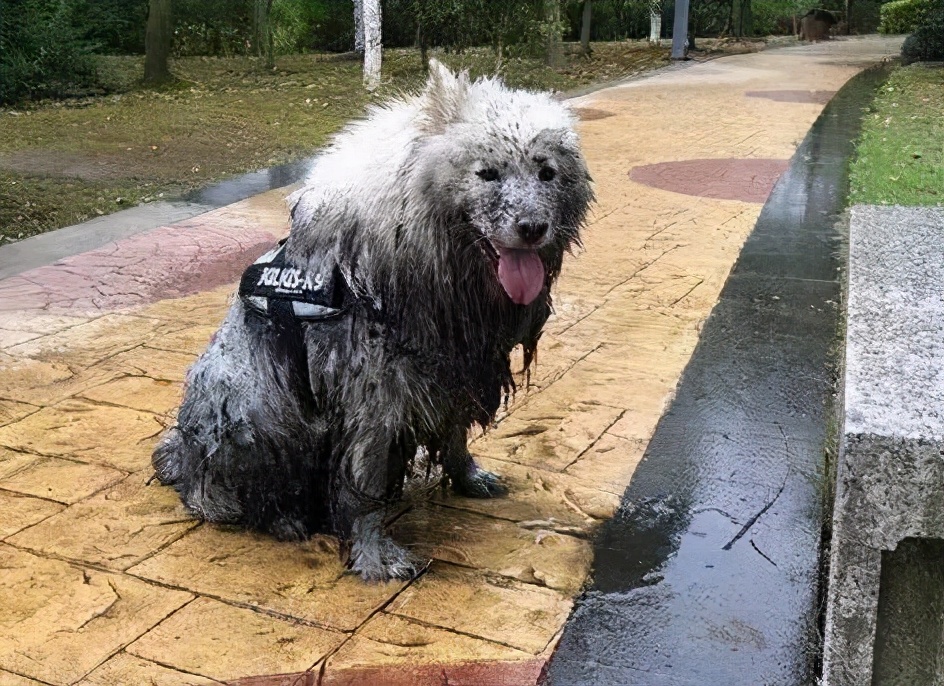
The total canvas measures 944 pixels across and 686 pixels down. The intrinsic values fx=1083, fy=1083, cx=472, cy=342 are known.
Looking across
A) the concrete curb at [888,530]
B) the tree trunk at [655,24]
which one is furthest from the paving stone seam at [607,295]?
the tree trunk at [655,24]

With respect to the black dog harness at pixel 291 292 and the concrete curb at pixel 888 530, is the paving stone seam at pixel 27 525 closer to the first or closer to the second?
the black dog harness at pixel 291 292

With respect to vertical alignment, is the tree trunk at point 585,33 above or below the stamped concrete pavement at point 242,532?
above

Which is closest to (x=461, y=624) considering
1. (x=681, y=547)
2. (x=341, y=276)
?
(x=681, y=547)

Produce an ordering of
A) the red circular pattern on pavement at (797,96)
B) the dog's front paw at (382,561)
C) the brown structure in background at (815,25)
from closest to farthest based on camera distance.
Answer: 1. the dog's front paw at (382,561)
2. the red circular pattern on pavement at (797,96)
3. the brown structure in background at (815,25)

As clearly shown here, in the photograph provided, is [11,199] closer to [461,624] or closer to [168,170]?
[168,170]

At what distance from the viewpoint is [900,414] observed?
283 centimetres

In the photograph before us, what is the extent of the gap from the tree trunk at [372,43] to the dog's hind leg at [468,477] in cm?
1275

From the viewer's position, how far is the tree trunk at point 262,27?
A: 20092mm

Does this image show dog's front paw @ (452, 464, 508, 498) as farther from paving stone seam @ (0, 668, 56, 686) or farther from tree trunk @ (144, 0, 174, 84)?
tree trunk @ (144, 0, 174, 84)

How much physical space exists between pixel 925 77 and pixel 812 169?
990cm

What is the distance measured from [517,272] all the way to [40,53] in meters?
14.9

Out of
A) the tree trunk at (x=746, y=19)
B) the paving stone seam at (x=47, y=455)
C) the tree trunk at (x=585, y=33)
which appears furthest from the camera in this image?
the tree trunk at (x=746, y=19)

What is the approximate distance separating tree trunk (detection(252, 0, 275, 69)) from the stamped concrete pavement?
1280 cm

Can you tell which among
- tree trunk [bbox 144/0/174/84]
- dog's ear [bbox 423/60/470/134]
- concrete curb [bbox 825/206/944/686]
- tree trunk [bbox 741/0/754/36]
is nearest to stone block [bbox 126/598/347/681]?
concrete curb [bbox 825/206/944/686]
